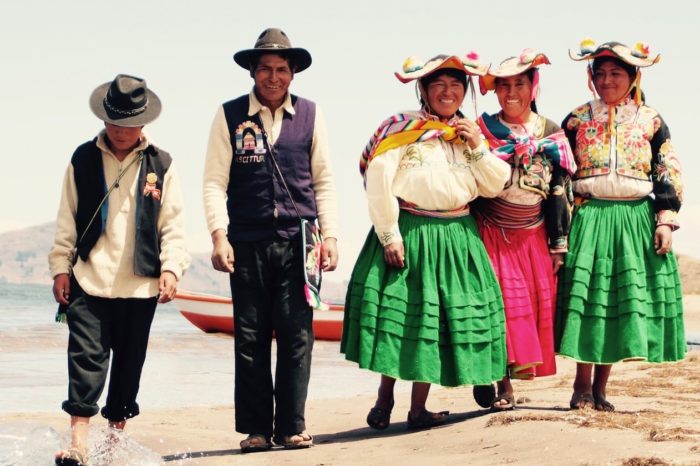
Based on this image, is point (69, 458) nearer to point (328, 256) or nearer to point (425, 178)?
point (328, 256)

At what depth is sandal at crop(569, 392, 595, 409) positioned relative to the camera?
6121 millimetres

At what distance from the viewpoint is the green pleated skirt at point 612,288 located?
6.04 meters

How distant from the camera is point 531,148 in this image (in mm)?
5988

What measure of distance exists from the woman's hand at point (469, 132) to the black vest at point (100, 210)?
158cm

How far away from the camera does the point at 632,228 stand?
20.1 ft

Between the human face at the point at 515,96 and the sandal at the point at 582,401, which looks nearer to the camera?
the human face at the point at 515,96

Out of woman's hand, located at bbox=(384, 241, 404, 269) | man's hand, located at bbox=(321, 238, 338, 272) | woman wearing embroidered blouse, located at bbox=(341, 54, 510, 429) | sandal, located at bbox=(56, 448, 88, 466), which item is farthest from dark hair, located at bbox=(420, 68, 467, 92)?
sandal, located at bbox=(56, 448, 88, 466)

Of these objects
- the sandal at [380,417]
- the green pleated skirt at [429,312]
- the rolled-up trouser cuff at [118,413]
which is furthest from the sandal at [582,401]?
the rolled-up trouser cuff at [118,413]

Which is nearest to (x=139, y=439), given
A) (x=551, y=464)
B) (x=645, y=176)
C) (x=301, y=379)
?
(x=301, y=379)

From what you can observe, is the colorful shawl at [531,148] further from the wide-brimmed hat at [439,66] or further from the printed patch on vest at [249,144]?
the printed patch on vest at [249,144]

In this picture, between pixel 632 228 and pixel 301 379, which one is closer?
pixel 301 379

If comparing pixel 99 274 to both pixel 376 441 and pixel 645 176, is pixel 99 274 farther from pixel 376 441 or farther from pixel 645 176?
pixel 645 176

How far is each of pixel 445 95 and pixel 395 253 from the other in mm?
883

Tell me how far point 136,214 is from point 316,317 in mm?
12715
